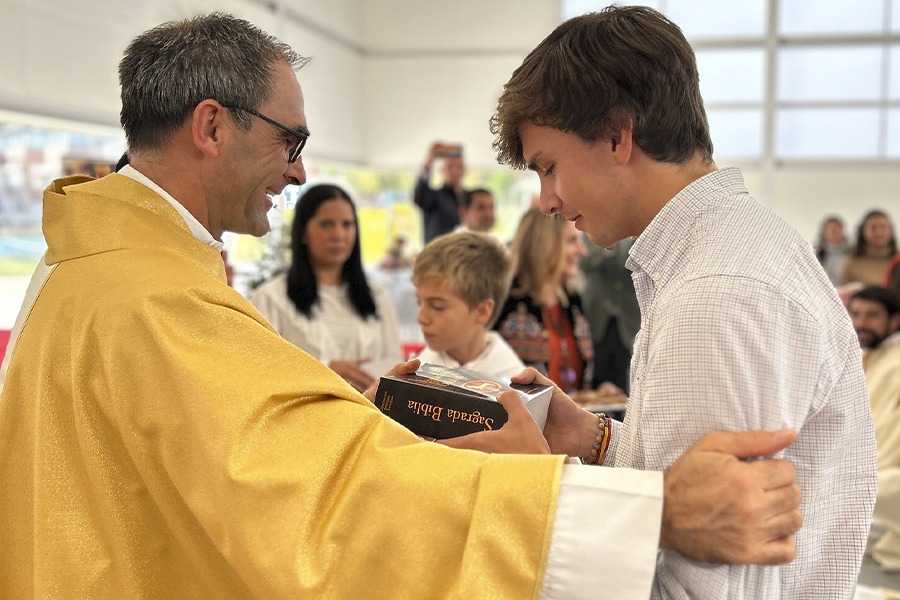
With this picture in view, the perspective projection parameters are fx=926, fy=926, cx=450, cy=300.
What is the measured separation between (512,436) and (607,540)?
287 millimetres

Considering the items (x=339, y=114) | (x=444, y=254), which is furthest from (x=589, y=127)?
(x=339, y=114)

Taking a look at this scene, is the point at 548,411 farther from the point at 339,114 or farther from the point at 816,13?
the point at 816,13

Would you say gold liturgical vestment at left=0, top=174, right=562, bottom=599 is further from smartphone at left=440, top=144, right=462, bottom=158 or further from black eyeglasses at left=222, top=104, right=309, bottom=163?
smartphone at left=440, top=144, right=462, bottom=158

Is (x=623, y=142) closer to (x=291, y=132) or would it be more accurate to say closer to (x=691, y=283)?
(x=691, y=283)

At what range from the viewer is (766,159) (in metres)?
11.3

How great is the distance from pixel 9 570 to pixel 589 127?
1111 mm

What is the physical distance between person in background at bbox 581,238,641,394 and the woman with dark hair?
152cm

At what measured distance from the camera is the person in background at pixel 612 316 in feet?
16.7

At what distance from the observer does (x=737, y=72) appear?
37.1 feet

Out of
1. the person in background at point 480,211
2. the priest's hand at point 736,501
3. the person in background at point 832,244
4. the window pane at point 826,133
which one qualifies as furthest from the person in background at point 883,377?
the window pane at point 826,133

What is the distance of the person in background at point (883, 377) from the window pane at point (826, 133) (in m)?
6.60

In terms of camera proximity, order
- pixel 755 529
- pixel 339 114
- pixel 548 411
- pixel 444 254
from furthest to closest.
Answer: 1. pixel 339 114
2. pixel 444 254
3. pixel 548 411
4. pixel 755 529

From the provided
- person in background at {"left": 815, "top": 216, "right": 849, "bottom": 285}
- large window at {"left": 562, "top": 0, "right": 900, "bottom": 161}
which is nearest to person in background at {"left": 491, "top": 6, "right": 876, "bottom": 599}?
person in background at {"left": 815, "top": 216, "right": 849, "bottom": 285}

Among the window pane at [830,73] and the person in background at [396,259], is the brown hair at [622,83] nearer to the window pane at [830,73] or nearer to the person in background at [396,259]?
the person in background at [396,259]
